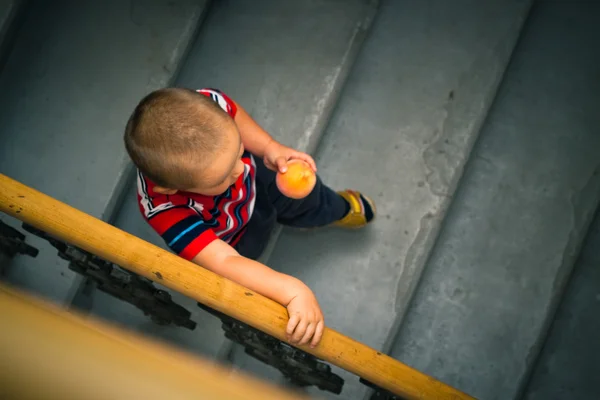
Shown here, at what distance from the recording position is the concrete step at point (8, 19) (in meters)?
1.63

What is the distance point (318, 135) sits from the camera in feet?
6.40

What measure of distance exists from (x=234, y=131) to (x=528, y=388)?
154 cm

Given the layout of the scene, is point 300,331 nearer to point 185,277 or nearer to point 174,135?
point 185,277

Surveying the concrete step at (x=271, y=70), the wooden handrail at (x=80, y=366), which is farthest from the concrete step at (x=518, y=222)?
the wooden handrail at (x=80, y=366)

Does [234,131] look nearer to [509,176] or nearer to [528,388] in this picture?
[509,176]

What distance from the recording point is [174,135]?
1.13 meters

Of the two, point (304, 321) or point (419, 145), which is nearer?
point (304, 321)

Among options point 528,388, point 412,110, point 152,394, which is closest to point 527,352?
point 528,388

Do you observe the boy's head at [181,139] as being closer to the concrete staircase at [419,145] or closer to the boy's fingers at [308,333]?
the boy's fingers at [308,333]

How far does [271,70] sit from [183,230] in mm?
836

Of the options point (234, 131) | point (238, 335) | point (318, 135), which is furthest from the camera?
point (318, 135)

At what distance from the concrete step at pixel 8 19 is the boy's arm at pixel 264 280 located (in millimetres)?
953

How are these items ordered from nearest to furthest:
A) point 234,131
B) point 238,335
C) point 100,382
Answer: point 100,382, point 234,131, point 238,335

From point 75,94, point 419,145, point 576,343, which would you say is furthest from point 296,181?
point 576,343
